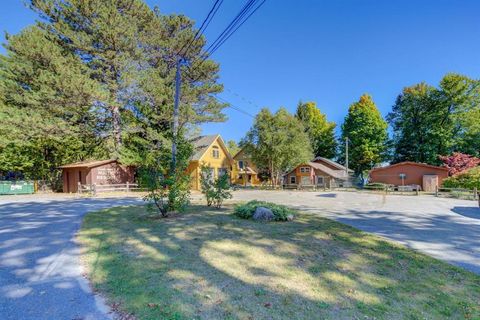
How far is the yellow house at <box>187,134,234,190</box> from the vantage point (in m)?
26.3

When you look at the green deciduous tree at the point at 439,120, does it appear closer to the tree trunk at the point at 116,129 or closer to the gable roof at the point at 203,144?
the gable roof at the point at 203,144

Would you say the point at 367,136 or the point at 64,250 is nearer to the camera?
the point at 64,250

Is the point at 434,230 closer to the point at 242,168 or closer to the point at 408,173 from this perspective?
the point at 408,173

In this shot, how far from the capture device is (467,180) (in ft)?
70.7

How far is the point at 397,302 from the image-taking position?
3.49 metres

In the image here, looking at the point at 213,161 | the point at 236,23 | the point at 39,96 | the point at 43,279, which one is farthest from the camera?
the point at 213,161

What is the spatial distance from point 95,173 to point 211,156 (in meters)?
11.1

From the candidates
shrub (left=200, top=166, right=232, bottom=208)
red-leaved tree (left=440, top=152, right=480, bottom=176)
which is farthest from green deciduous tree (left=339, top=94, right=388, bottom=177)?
shrub (left=200, top=166, right=232, bottom=208)

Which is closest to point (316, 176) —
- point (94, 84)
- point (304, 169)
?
point (304, 169)

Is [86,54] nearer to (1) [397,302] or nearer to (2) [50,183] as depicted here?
(2) [50,183]

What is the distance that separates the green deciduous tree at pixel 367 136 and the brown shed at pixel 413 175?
8.64m

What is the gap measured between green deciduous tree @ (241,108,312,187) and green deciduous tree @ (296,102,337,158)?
50.4ft

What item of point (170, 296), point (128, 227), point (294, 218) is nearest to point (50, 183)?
point (128, 227)

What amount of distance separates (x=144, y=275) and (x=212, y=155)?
24.0 metres
